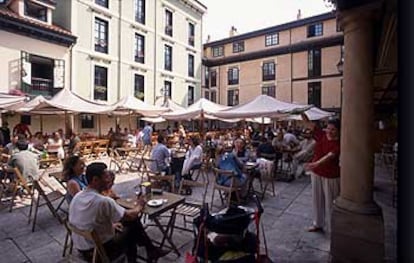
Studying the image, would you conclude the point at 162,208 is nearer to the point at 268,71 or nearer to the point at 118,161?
the point at 118,161

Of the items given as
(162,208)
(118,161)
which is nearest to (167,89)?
(118,161)

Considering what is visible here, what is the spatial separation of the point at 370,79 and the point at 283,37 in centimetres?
2755

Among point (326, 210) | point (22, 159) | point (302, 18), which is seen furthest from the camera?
point (302, 18)

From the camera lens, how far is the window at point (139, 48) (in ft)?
70.6

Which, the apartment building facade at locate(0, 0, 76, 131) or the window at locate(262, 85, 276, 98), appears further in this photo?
the window at locate(262, 85, 276, 98)

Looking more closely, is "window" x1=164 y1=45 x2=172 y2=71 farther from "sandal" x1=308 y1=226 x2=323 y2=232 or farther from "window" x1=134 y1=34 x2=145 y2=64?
"sandal" x1=308 y1=226 x2=323 y2=232

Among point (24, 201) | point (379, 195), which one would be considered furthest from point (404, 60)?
point (24, 201)

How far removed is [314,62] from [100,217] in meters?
27.5

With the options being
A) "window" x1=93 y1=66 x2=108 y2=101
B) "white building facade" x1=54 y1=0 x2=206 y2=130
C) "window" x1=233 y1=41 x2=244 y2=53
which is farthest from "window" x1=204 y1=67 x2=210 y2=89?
"window" x1=93 y1=66 x2=108 y2=101

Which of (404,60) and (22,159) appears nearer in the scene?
(404,60)

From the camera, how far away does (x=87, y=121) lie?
1773 cm

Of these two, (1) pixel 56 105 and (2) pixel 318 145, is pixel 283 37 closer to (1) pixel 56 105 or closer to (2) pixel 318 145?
(1) pixel 56 105

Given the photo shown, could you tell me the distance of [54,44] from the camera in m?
15.9

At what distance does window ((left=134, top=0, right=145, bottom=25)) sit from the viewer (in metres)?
21.5
